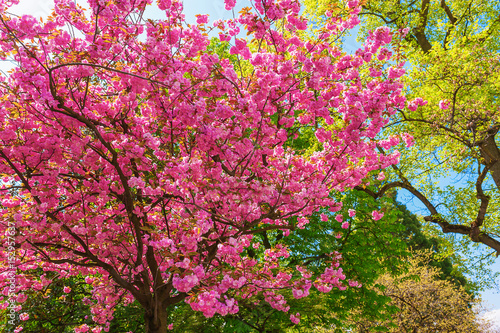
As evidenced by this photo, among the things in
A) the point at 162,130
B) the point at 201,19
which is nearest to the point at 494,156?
the point at 201,19

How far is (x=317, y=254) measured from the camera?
11.2 m

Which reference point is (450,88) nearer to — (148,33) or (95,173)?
(148,33)

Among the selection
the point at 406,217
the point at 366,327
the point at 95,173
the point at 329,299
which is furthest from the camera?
the point at 406,217

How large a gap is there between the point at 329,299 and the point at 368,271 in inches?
62.0

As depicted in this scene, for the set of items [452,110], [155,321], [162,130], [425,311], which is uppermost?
[452,110]

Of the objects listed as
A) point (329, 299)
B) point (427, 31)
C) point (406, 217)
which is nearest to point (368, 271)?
point (329, 299)

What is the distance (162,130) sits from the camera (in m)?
5.80

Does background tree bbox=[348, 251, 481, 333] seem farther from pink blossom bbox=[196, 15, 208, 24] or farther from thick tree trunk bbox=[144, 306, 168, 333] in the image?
pink blossom bbox=[196, 15, 208, 24]

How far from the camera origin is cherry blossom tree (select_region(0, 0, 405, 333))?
15.7 ft

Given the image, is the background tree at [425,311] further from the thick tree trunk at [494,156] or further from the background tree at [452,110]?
the thick tree trunk at [494,156]

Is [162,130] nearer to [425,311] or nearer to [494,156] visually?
[494,156]

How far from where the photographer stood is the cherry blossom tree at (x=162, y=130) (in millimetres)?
4797

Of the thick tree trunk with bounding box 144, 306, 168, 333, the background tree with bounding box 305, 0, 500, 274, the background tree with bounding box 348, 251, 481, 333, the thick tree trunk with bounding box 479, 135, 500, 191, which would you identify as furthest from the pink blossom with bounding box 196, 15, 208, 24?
the background tree with bounding box 348, 251, 481, 333

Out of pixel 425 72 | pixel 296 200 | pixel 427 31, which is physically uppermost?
pixel 427 31
